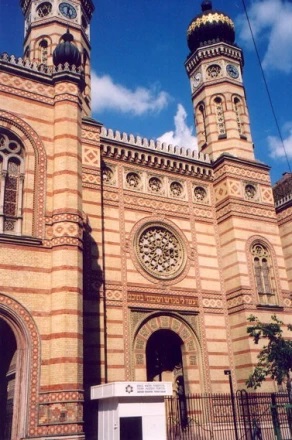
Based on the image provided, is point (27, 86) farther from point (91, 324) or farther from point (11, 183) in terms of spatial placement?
point (91, 324)

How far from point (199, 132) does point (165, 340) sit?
11100 millimetres

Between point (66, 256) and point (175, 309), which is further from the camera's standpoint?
point (175, 309)

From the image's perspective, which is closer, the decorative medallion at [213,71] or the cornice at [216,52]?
the decorative medallion at [213,71]

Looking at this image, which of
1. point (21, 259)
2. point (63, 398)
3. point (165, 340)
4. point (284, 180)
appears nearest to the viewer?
point (63, 398)

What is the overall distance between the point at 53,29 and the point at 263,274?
1474cm

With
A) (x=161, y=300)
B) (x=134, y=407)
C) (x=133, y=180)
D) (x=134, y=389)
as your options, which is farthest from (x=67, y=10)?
(x=134, y=407)

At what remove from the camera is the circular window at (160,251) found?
1788cm

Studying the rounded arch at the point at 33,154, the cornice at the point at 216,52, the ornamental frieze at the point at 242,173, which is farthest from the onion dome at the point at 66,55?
the cornice at the point at 216,52

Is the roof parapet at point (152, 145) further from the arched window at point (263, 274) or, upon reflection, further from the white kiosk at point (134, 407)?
the white kiosk at point (134, 407)

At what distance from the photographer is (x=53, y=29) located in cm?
2098

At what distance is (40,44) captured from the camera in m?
21.0

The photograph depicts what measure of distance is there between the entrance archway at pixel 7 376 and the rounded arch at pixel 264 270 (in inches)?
387

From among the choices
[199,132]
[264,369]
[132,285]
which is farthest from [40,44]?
[264,369]

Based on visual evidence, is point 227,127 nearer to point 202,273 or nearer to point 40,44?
point 202,273
